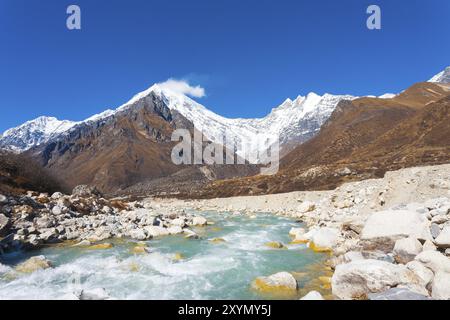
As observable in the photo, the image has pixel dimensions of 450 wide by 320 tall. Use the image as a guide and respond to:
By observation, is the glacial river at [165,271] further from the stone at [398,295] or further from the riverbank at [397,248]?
the stone at [398,295]

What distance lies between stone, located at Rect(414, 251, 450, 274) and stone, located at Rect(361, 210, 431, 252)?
8.31ft

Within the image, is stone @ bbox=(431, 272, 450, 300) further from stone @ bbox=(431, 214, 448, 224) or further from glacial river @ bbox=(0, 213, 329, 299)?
stone @ bbox=(431, 214, 448, 224)

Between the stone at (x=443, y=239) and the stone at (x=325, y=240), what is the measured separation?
25.0 feet

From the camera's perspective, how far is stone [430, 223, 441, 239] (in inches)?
566

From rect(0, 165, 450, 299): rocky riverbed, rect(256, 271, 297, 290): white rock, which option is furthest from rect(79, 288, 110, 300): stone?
rect(256, 271, 297, 290): white rock

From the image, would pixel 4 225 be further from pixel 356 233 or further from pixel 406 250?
pixel 406 250

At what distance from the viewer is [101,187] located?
197m

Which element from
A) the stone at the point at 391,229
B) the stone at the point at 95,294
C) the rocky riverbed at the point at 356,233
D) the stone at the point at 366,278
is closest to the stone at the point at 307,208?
the rocky riverbed at the point at 356,233

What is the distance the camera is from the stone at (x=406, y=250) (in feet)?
44.6

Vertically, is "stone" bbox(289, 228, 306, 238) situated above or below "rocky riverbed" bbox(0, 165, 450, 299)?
below

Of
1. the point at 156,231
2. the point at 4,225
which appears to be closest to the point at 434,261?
the point at 156,231
